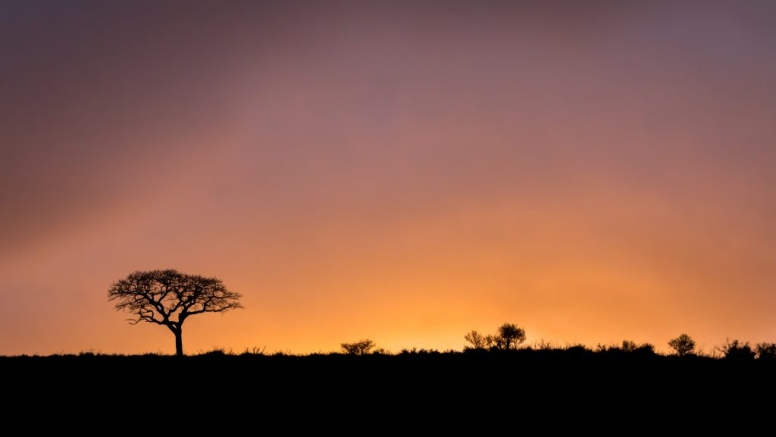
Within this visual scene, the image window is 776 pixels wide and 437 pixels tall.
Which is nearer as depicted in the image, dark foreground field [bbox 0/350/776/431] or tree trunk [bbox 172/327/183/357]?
dark foreground field [bbox 0/350/776/431]

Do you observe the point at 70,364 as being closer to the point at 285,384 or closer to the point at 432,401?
the point at 285,384

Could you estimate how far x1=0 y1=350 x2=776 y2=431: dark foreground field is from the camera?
650 inches

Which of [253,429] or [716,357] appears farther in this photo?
[716,357]

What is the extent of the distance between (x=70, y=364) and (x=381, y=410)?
12086 mm

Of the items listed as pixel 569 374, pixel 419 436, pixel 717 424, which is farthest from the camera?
pixel 569 374

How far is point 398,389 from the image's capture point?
60.3ft

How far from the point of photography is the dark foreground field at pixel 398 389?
1652 cm

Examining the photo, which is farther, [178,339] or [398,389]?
[178,339]

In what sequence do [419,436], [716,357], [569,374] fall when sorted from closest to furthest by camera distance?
[419,436] < [569,374] < [716,357]

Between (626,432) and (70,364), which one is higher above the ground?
(70,364)

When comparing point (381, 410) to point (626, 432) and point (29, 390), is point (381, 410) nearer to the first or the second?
point (626, 432)

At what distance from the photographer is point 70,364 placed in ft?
73.5

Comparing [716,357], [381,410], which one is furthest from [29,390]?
[716,357]

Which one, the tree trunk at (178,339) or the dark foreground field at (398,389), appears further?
the tree trunk at (178,339)
